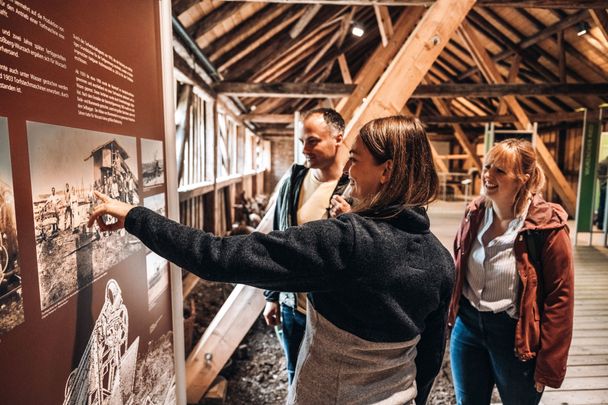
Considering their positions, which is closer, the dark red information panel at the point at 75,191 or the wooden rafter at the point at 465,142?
the dark red information panel at the point at 75,191

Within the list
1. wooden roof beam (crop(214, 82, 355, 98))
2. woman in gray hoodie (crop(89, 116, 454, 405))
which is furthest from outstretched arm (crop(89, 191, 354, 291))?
wooden roof beam (crop(214, 82, 355, 98))

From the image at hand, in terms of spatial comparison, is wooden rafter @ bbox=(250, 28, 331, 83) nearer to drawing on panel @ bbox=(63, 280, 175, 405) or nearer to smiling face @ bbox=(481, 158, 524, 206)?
smiling face @ bbox=(481, 158, 524, 206)

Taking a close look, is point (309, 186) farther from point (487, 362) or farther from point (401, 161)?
point (487, 362)

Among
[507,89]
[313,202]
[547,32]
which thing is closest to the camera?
[313,202]

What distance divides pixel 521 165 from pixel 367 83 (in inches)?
188

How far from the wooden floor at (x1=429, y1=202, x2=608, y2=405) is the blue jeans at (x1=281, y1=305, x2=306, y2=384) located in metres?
1.36

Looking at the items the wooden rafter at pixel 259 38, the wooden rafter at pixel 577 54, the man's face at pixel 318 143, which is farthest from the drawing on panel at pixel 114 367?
the wooden rafter at pixel 577 54

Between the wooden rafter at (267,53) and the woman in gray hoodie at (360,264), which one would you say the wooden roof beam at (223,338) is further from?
the wooden rafter at (267,53)

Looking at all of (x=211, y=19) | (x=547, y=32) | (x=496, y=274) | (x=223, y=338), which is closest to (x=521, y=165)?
(x=496, y=274)

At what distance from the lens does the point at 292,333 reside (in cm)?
200

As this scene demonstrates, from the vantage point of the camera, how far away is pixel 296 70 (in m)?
9.29

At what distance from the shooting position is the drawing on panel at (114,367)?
3.35ft

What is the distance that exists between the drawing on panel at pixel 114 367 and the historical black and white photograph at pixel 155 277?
0.18 meters

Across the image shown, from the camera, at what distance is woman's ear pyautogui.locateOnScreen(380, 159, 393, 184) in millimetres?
999
